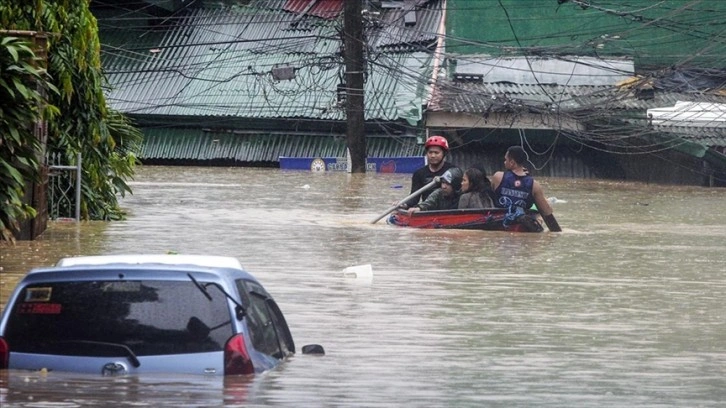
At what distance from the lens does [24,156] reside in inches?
629

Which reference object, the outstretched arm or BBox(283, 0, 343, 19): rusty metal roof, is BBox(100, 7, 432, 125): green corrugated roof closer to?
BBox(283, 0, 343, 19): rusty metal roof

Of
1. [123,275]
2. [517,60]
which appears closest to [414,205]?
[123,275]

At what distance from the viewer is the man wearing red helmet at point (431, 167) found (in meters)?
22.0

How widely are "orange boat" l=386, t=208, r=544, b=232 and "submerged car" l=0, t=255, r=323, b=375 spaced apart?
1318cm

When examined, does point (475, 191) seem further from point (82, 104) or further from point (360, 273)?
point (360, 273)

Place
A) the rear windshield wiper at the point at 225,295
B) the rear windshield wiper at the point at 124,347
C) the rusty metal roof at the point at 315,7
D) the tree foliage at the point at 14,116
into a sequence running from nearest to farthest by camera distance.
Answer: the rear windshield wiper at the point at 124,347 → the rear windshield wiper at the point at 225,295 → the tree foliage at the point at 14,116 → the rusty metal roof at the point at 315,7

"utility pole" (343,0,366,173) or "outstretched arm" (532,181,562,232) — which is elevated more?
"utility pole" (343,0,366,173)

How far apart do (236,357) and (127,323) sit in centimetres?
62

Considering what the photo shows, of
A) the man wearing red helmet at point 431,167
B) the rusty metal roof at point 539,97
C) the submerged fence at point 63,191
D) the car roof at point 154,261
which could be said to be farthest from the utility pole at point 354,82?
the car roof at point 154,261

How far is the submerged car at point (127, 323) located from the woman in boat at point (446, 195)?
13269mm

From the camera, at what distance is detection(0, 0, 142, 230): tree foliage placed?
18.5 metres

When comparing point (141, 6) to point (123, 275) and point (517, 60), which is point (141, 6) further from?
point (123, 275)

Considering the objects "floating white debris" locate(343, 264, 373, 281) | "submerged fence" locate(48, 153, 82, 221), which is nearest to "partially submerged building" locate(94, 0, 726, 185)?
"submerged fence" locate(48, 153, 82, 221)

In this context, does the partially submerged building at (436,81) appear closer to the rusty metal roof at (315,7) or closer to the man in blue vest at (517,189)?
the rusty metal roof at (315,7)
